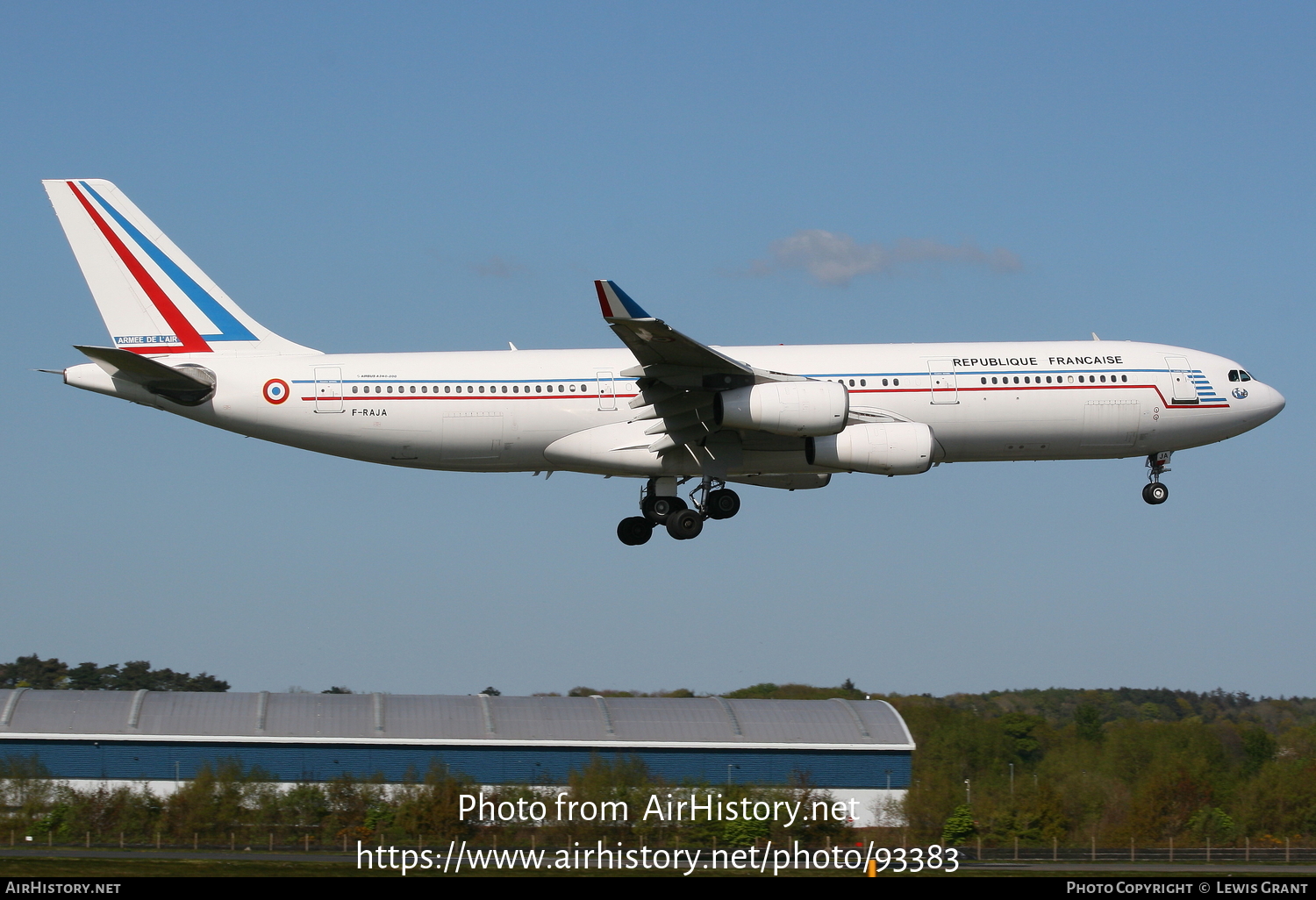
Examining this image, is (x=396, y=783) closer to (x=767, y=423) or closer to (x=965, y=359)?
(x=767, y=423)

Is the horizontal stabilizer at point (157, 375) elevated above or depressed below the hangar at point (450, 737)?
above

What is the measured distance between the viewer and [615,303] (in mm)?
36438

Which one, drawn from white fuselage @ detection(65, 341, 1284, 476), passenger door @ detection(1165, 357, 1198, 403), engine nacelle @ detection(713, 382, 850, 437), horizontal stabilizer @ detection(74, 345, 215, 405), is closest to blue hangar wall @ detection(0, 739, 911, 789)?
white fuselage @ detection(65, 341, 1284, 476)

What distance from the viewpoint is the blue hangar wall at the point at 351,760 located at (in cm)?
5297

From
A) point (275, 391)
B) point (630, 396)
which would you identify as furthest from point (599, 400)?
point (275, 391)

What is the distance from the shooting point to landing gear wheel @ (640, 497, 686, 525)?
43.2 meters

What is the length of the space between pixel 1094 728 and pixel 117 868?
54852mm

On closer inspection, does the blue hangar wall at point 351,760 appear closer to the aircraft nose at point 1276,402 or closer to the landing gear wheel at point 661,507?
the landing gear wheel at point 661,507

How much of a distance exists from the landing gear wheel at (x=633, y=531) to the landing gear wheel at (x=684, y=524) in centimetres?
116

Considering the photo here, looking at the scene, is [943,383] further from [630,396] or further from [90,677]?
[90,677]

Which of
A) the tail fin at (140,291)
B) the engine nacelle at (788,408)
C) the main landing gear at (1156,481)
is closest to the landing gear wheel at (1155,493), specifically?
the main landing gear at (1156,481)

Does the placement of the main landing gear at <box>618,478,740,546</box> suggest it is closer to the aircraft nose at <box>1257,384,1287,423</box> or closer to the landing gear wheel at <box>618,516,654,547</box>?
the landing gear wheel at <box>618,516,654,547</box>
